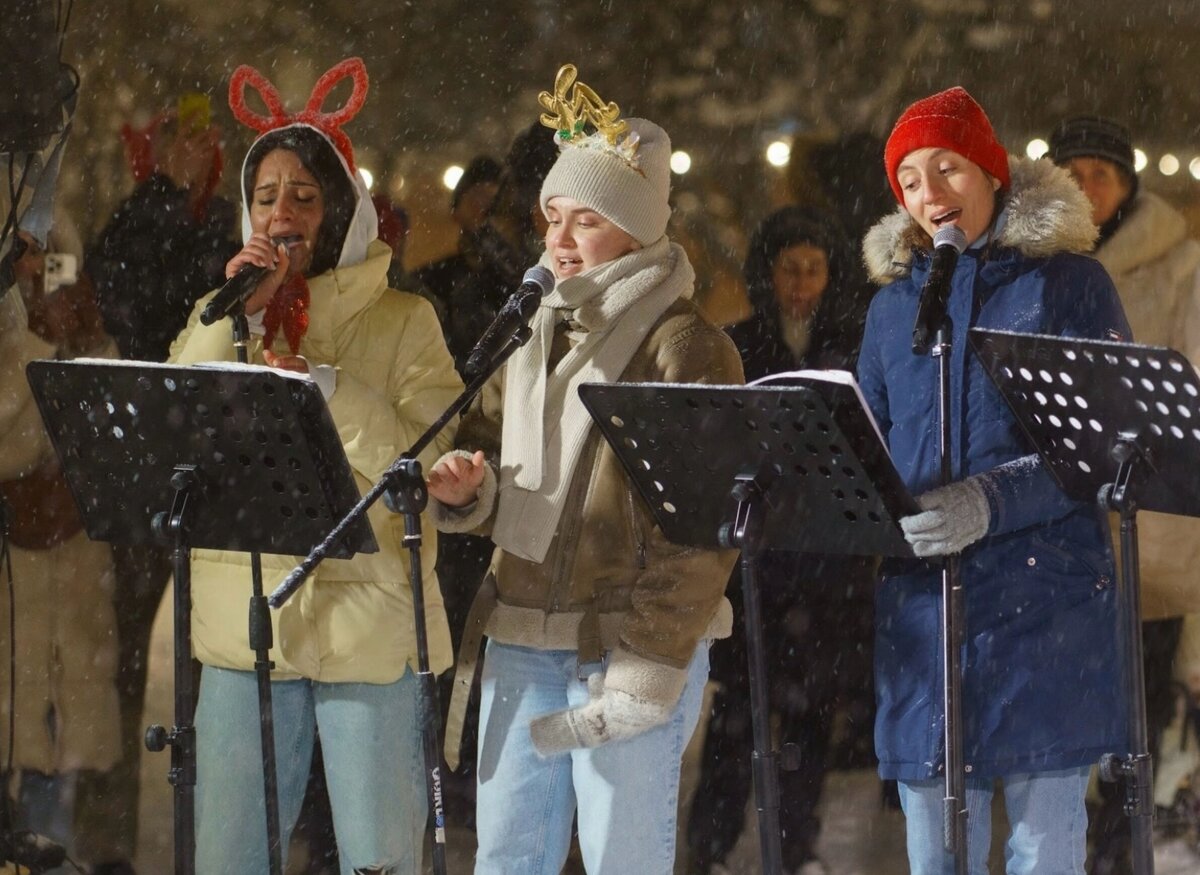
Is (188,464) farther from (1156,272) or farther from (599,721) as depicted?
(1156,272)

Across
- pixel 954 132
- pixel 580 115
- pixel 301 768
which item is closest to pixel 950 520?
pixel 954 132

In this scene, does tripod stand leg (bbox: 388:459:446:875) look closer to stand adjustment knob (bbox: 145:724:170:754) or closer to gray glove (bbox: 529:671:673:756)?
gray glove (bbox: 529:671:673:756)

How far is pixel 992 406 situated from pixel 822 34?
5.51 ft

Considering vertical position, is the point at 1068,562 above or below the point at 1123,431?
below

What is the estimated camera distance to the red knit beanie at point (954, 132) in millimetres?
2918

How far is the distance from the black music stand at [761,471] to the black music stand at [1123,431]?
0.28 metres

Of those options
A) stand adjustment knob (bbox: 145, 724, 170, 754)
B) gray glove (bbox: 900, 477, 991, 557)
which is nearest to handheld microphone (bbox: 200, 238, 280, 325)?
stand adjustment knob (bbox: 145, 724, 170, 754)

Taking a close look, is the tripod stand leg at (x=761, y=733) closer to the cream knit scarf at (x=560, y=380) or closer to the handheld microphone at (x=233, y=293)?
the cream knit scarf at (x=560, y=380)

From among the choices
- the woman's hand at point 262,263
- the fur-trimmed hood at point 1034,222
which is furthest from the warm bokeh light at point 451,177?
the fur-trimmed hood at point 1034,222

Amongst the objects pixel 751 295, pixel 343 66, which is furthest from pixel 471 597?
pixel 343 66

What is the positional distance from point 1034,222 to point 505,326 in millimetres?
918

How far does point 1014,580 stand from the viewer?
9.29 ft

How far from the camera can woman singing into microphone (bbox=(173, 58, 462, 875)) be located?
3.23 metres

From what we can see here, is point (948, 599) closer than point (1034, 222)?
Yes
